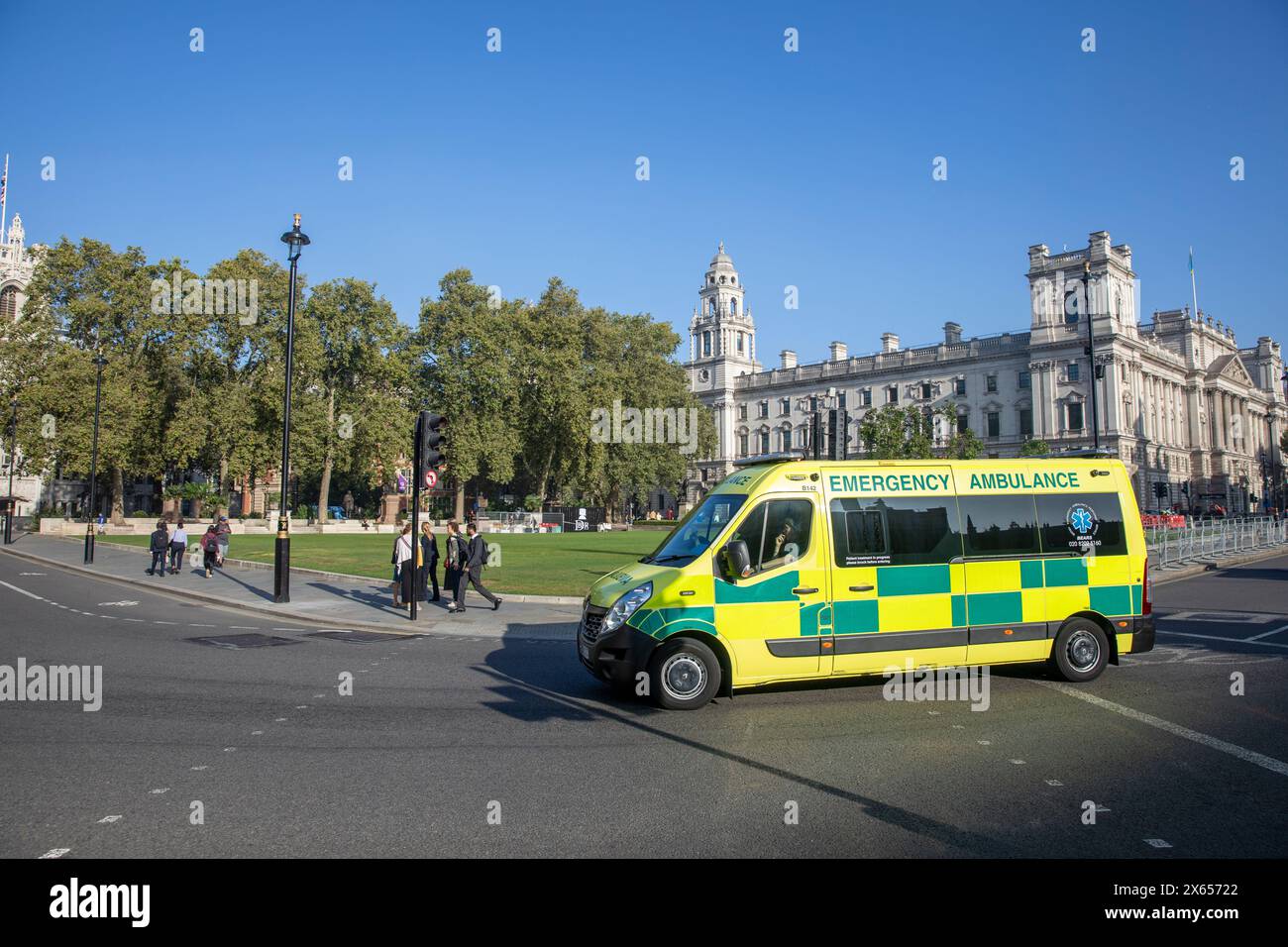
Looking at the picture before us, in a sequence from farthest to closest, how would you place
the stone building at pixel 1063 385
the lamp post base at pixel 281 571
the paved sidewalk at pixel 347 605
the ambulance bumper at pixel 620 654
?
1. the stone building at pixel 1063 385
2. the lamp post base at pixel 281 571
3. the paved sidewalk at pixel 347 605
4. the ambulance bumper at pixel 620 654

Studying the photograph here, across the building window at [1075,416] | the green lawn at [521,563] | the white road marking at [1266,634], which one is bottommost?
the white road marking at [1266,634]

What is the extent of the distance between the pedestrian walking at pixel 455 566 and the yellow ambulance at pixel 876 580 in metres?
8.51

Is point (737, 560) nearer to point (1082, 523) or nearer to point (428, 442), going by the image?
point (1082, 523)

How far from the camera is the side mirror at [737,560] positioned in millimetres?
8281

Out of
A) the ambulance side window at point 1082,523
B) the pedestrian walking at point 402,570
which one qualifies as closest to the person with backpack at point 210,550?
the pedestrian walking at point 402,570

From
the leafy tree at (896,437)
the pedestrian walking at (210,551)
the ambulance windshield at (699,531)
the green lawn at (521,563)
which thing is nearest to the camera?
the ambulance windshield at (699,531)

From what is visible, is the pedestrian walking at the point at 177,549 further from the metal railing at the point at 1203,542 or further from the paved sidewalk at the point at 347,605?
the metal railing at the point at 1203,542

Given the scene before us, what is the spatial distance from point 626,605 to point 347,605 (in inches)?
464

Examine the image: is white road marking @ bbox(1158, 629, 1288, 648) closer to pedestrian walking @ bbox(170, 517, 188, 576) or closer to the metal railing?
the metal railing

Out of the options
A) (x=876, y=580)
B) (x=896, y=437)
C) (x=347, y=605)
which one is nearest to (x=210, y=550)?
(x=347, y=605)

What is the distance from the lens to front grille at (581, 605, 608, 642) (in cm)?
859

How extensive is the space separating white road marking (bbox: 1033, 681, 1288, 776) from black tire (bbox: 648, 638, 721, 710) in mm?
3962

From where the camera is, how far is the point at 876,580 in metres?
8.80
